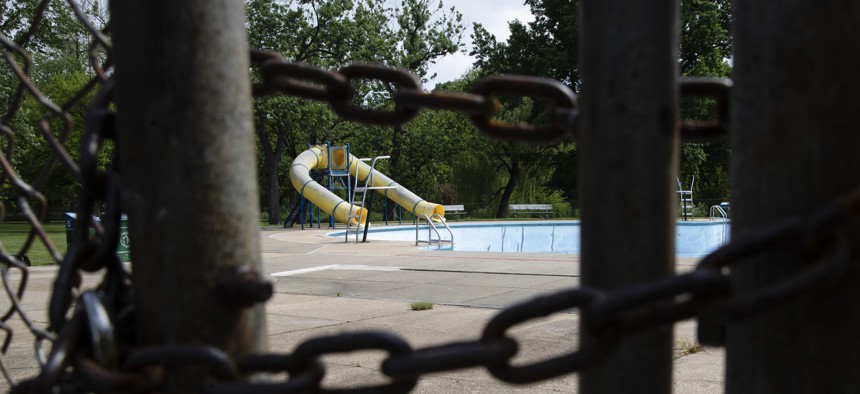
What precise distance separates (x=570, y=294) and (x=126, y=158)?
499mm

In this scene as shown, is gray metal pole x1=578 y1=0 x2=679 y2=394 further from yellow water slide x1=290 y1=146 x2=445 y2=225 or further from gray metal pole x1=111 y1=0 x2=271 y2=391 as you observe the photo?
yellow water slide x1=290 y1=146 x2=445 y2=225

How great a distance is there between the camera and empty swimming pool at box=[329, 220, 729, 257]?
939 inches

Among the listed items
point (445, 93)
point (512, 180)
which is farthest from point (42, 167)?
point (512, 180)

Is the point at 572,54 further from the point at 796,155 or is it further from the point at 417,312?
the point at 796,155

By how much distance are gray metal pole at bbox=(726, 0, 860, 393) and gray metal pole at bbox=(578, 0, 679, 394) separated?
8 cm

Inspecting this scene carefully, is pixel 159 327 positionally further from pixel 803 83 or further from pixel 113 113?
pixel 803 83

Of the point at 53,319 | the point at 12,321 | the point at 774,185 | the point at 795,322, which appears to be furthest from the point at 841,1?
the point at 12,321

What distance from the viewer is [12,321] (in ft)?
20.5

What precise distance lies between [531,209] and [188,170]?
36122 millimetres

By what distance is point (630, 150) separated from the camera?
2.71ft

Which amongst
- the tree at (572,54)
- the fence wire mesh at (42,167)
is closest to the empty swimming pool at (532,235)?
the tree at (572,54)

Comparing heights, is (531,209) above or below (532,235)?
above

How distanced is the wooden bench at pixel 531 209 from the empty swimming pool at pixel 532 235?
727cm

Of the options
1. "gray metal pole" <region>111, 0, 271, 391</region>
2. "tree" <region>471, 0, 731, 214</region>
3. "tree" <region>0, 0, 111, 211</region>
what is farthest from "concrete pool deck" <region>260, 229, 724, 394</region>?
"tree" <region>471, 0, 731, 214</region>
